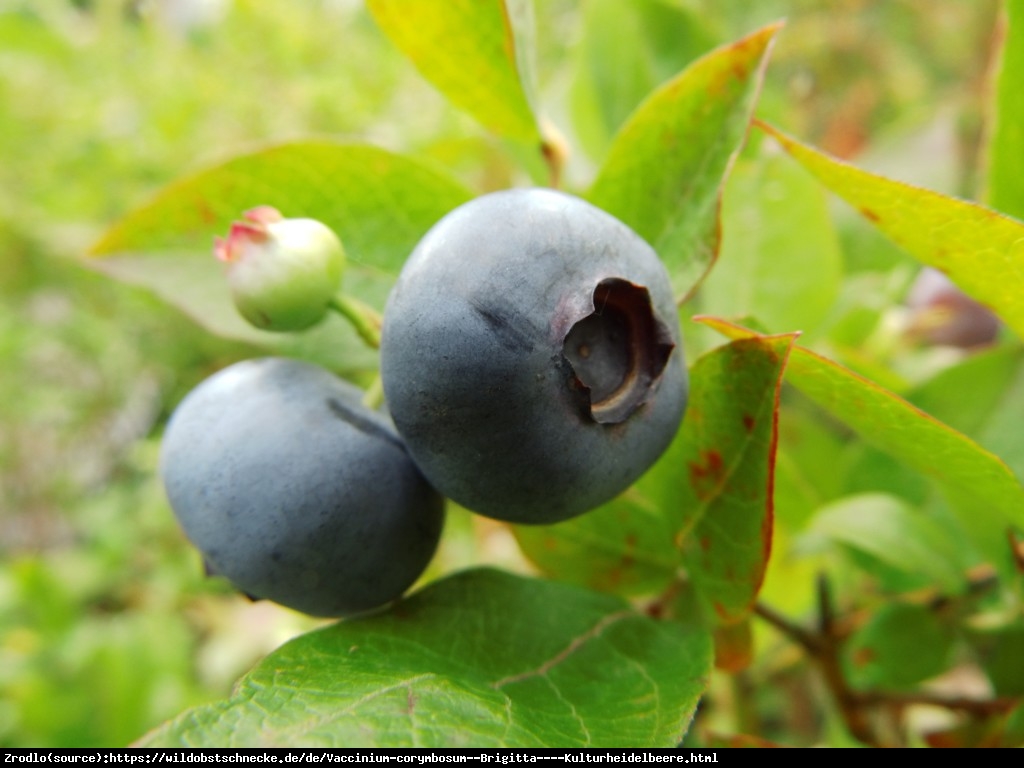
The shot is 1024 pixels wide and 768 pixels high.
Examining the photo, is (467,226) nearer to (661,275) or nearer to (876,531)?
(661,275)

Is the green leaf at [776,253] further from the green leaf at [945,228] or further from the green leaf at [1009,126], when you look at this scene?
the green leaf at [945,228]

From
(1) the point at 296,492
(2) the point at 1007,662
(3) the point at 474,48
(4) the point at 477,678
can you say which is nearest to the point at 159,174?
(3) the point at 474,48

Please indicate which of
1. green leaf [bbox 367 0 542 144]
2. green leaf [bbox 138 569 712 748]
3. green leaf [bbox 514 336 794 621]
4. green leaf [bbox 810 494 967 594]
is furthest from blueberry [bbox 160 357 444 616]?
green leaf [bbox 810 494 967 594]

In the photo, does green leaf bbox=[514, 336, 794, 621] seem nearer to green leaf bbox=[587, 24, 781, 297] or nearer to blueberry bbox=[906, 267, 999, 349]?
green leaf bbox=[587, 24, 781, 297]

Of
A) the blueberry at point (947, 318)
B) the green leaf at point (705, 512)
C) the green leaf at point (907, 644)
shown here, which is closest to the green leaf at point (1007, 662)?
the green leaf at point (907, 644)

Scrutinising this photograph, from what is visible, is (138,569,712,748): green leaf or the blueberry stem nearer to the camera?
(138,569,712,748): green leaf

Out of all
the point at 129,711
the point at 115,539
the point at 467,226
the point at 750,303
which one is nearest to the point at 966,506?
the point at 750,303

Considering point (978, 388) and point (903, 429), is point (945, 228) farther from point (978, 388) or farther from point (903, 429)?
point (978, 388)
